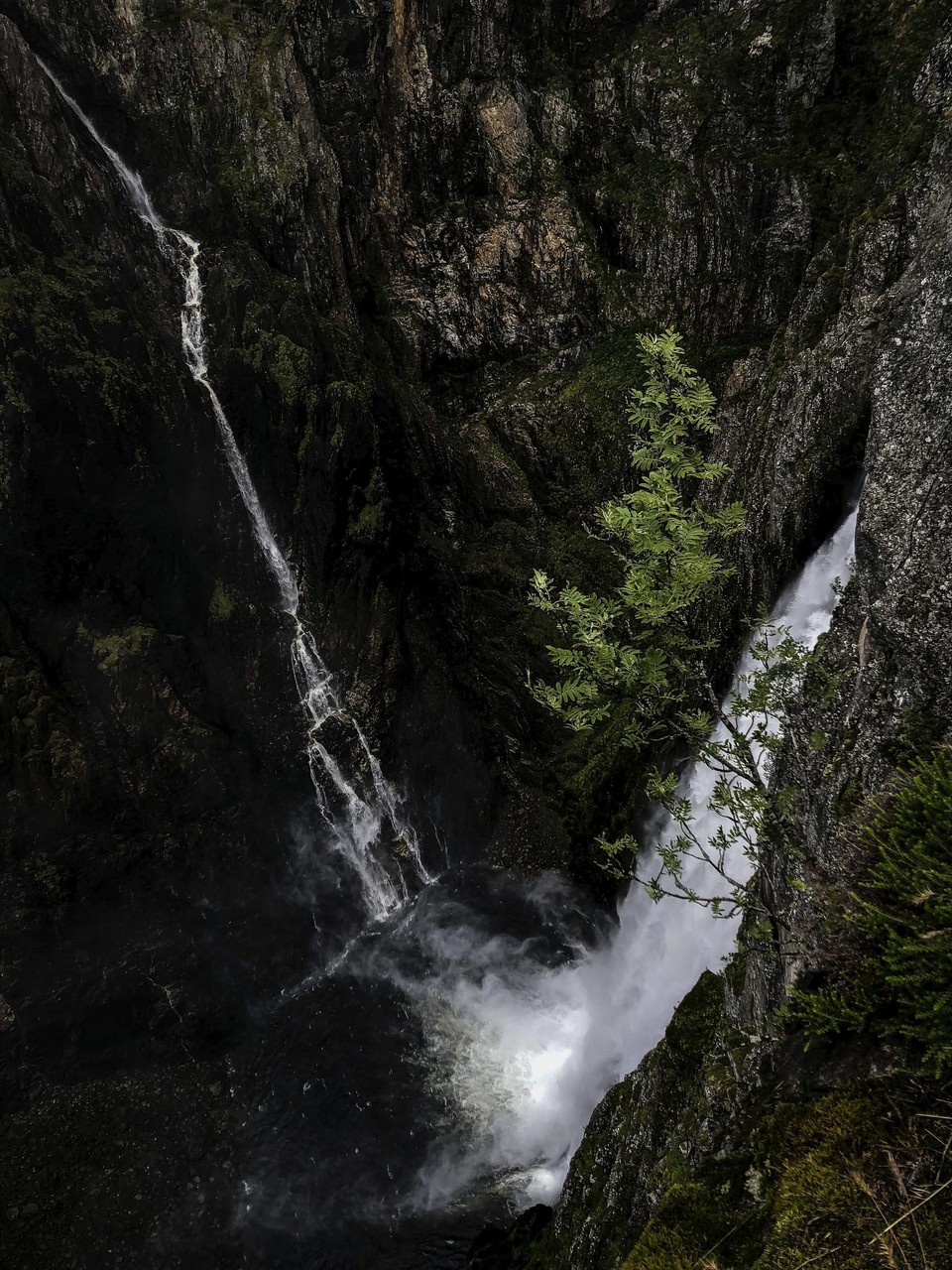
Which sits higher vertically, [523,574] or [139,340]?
[139,340]

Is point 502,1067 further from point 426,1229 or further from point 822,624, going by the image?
point 822,624

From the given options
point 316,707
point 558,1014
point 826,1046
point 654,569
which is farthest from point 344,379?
point 826,1046

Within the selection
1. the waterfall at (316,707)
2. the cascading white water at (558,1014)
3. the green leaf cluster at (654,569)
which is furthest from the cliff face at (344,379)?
the green leaf cluster at (654,569)

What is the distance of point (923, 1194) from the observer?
2510 mm

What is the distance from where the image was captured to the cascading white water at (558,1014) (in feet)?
38.5

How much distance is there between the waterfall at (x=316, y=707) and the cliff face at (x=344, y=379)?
43cm

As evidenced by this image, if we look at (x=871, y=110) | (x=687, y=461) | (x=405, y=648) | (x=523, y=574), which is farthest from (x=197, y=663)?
(x=871, y=110)

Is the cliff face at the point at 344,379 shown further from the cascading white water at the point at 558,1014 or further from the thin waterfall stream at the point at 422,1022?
the cascading white water at the point at 558,1014

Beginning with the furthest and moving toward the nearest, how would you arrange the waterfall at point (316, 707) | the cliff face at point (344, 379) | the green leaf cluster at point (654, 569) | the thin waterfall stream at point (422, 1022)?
the waterfall at point (316, 707) → the cliff face at point (344, 379) → the thin waterfall stream at point (422, 1022) → the green leaf cluster at point (654, 569)

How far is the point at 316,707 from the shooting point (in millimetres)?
17906

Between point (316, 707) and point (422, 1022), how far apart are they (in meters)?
7.90

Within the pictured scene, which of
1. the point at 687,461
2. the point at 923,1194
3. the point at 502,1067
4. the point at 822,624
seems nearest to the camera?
the point at 923,1194

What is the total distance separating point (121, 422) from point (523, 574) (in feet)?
37.0

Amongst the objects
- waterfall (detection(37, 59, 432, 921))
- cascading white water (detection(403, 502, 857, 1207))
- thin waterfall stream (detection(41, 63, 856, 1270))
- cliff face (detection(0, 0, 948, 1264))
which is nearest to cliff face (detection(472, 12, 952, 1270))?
cascading white water (detection(403, 502, 857, 1207))
